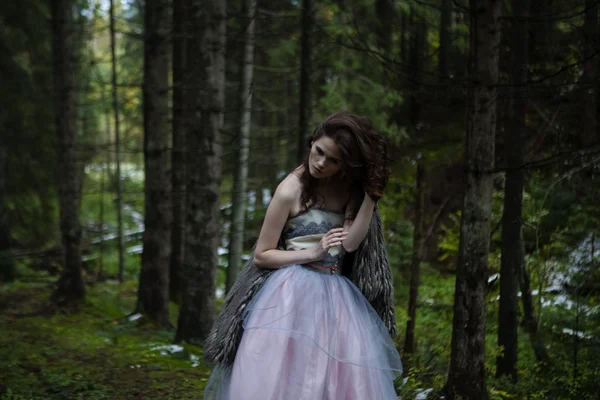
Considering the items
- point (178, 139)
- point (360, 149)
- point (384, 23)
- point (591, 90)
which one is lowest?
point (360, 149)

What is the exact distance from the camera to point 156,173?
1076 cm

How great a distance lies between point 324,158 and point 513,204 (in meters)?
3.52

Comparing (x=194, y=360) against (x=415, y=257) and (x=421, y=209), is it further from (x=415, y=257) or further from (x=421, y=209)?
(x=421, y=209)

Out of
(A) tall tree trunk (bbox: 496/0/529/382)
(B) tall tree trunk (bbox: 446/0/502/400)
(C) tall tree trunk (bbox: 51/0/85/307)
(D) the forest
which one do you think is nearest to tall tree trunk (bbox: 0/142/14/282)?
(D) the forest

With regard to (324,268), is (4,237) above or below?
below

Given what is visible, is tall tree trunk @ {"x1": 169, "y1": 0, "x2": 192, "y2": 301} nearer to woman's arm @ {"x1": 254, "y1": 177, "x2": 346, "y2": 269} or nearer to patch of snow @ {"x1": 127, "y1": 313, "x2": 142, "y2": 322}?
patch of snow @ {"x1": 127, "y1": 313, "x2": 142, "y2": 322}

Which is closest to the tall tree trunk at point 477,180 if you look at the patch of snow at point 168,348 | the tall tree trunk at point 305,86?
the patch of snow at point 168,348

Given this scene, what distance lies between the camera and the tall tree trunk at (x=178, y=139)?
11.4 m

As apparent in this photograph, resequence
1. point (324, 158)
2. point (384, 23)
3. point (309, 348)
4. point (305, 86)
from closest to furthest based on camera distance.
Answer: point (309, 348) → point (324, 158) → point (305, 86) → point (384, 23)

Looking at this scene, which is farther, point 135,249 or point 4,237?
point 135,249

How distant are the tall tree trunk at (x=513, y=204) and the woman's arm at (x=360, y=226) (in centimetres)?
319

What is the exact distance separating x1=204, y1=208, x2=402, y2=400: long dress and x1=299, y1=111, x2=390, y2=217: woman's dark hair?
37 centimetres

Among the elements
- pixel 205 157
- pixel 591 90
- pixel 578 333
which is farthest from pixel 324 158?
pixel 591 90

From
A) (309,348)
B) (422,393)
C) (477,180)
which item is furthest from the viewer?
(422,393)
